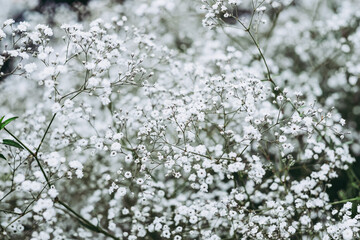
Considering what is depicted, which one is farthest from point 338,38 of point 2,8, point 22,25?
point 2,8

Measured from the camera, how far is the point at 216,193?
464 cm

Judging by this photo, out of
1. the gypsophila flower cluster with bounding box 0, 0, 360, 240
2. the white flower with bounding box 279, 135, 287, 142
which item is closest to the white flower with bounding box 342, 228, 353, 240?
the gypsophila flower cluster with bounding box 0, 0, 360, 240

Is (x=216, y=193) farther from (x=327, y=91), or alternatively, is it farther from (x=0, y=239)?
(x=327, y=91)

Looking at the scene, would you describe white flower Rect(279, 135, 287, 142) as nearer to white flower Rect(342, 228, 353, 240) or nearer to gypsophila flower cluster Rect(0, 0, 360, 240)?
gypsophila flower cluster Rect(0, 0, 360, 240)

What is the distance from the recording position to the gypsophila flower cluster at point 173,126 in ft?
10.9

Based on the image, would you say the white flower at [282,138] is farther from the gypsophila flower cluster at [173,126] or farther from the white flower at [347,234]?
the white flower at [347,234]

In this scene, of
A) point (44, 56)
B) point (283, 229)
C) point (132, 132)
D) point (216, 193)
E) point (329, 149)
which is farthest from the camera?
point (132, 132)

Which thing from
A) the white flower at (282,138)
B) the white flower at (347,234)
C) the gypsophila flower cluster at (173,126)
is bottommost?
the white flower at (347,234)

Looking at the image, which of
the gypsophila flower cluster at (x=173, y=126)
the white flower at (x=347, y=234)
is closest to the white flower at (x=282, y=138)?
the gypsophila flower cluster at (x=173, y=126)

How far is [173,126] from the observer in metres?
3.86

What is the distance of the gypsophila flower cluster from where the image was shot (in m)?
3.31

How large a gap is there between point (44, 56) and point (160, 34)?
398 centimetres

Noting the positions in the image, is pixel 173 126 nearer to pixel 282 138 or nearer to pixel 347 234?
pixel 282 138

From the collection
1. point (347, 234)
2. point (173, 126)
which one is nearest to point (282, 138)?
point (347, 234)
